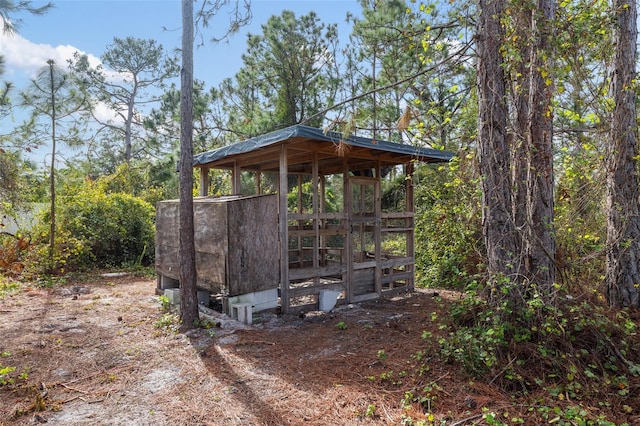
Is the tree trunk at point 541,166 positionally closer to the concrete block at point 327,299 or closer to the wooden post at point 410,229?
the concrete block at point 327,299

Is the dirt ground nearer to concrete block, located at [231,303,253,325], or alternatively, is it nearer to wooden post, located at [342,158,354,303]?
concrete block, located at [231,303,253,325]

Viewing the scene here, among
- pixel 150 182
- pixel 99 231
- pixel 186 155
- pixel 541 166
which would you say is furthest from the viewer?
pixel 150 182

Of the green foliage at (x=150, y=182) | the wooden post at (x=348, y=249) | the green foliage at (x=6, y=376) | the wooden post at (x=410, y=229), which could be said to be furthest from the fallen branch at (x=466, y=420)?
the green foliage at (x=150, y=182)

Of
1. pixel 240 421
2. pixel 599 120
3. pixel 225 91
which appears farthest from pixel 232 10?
pixel 225 91

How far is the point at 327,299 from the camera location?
222 inches

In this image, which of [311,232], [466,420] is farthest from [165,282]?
[466,420]

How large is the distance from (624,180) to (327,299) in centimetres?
408

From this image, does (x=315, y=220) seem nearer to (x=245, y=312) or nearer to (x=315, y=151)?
(x=315, y=151)

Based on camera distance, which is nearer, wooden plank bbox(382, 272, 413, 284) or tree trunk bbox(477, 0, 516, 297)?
tree trunk bbox(477, 0, 516, 297)

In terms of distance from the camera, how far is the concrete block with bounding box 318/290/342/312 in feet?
18.4

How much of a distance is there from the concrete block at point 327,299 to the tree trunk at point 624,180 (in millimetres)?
3492

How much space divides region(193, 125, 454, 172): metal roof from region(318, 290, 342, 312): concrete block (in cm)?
202

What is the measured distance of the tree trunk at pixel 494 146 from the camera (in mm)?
3387

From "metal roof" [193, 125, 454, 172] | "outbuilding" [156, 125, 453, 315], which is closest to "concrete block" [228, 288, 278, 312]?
"outbuilding" [156, 125, 453, 315]
